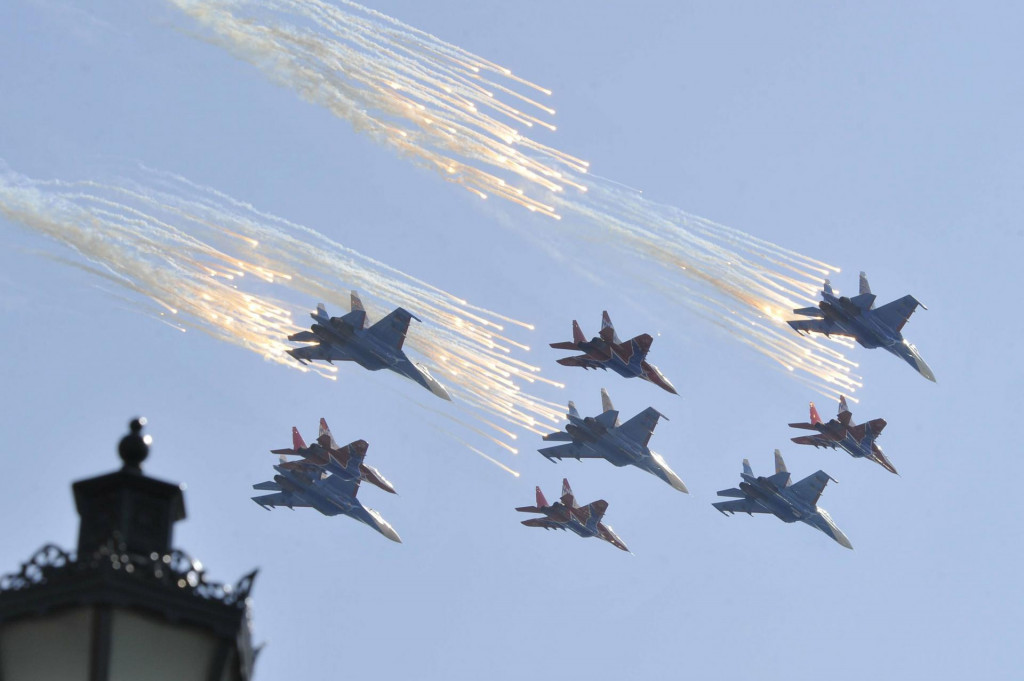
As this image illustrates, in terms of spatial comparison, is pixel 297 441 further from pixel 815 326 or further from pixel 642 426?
pixel 815 326

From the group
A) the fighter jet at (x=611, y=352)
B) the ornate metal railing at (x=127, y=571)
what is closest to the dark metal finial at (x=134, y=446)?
the ornate metal railing at (x=127, y=571)

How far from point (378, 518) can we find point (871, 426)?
97.0 ft

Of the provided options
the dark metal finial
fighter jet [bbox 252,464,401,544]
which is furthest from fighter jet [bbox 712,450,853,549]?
the dark metal finial

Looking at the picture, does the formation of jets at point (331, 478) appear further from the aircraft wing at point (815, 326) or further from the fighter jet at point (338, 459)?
the aircraft wing at point (815, 326)

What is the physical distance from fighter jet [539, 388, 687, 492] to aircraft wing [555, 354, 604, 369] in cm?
275

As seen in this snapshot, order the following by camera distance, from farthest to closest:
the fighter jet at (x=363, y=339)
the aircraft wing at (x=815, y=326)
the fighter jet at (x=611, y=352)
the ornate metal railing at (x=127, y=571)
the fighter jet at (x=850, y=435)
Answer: the fighter jet at (x=850, y=435), the aircraft wing at (x=815, y=326), the fighter jet at (x=611, y=352), the fighter jet at (x=363, y=339), the ornate metal railing at (x=127, y=571)

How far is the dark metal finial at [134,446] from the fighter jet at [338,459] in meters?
76.1

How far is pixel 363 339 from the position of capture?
248 feet

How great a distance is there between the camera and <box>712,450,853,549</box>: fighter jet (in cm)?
9356

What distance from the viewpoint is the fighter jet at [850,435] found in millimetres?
93562

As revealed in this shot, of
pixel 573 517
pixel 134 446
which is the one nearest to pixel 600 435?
pixel 573 517

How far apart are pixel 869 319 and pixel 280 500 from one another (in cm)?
3524

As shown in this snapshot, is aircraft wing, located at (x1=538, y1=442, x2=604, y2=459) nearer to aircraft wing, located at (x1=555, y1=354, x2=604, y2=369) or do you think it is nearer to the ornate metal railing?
aircraft wing, located at (x1=555, y1=354, x2=604, y2=369)

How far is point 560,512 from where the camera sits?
95.8 metres
